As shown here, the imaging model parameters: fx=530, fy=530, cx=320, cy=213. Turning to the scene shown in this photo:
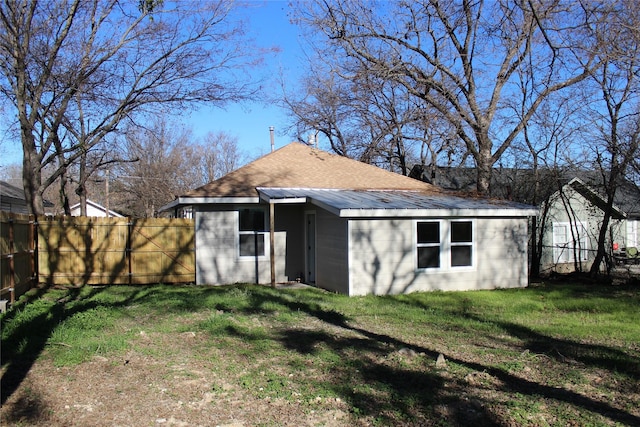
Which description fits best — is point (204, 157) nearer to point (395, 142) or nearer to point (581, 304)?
point (395, 142)

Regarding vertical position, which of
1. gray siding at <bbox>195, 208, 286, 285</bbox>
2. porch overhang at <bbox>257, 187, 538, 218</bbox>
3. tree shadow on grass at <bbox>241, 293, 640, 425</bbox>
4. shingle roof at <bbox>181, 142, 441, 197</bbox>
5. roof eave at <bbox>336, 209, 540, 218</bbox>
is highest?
shingle roof at <bbox>181, 142, 441, 197</bbox>

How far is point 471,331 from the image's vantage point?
831 centimetres

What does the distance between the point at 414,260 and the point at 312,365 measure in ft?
24.2

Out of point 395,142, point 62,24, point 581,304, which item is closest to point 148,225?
point 62,24

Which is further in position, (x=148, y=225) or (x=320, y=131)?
(x=320, y=131)

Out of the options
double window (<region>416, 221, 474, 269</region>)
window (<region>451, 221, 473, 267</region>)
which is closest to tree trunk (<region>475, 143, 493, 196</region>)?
window (<region>451, 221, 473, 267</region>)

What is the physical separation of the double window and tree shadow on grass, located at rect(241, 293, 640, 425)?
493 cm

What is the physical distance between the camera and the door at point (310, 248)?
14.6 metres

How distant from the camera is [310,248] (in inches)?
586

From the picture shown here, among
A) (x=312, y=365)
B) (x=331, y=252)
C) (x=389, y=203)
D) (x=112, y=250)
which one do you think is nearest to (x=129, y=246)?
(x=112, y=250)

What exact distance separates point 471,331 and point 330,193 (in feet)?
22.5

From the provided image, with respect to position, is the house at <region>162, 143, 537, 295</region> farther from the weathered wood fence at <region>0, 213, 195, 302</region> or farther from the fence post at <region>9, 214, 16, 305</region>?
the fence post at <region>9, 214, 16, 305</region>

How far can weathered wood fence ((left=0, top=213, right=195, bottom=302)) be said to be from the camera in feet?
47.9

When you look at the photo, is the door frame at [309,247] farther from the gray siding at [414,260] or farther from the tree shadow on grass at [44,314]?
the tree shadow on grass at [44,314]
